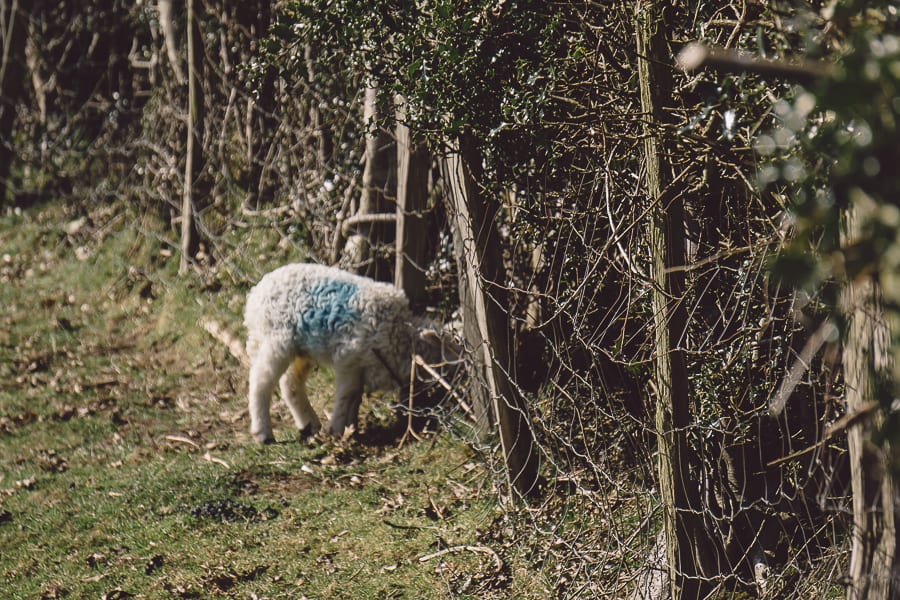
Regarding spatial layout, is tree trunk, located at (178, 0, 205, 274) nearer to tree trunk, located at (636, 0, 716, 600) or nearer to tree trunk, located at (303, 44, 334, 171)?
tree trunk, located at (303, 44, 334, 171)

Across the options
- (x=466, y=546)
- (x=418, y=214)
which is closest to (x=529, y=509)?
(x=466, y=546)

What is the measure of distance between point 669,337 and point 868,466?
3.53 feet

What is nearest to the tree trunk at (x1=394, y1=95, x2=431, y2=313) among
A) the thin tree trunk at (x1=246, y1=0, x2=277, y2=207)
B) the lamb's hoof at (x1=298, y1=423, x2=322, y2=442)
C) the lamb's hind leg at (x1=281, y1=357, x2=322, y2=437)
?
the lamb's hind leg at (x1=281, y1=357, x2=322, y2=437)

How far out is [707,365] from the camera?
3.72 metres

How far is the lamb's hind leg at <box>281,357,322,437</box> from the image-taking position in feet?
21.0

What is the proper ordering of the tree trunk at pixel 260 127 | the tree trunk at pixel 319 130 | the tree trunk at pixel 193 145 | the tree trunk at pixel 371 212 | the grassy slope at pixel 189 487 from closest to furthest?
the grassy slope at pixel 189 487 < the tree trunk at pixel 371 212 < the tree trunk at pixel 319 130 < the tree trunk at pixel 260 127 < the tree trunk at pixel 193 145

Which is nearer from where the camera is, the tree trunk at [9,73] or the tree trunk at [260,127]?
the tree trunk at [260,127]

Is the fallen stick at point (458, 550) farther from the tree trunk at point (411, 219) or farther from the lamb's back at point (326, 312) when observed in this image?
the tree trunk at point (411, 219)

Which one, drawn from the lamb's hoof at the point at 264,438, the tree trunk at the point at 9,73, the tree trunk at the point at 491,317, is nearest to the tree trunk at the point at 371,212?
the lamb's hoof at the point at 264,438

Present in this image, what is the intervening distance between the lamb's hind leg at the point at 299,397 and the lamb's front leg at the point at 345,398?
0.22m

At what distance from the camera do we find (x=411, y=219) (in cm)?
647

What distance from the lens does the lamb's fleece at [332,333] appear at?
615 cm

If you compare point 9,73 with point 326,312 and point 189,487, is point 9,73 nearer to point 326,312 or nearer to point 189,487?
point 326,312

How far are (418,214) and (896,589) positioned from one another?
4.45 meters
